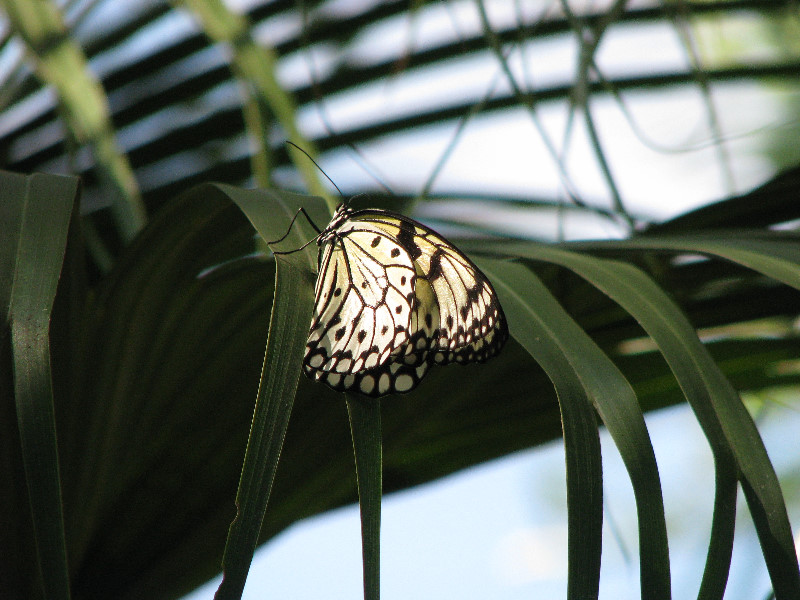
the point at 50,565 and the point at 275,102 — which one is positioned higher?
the point at 275,102

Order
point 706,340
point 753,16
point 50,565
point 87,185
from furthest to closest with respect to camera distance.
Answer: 1. point 87,185
2. point 753,16
3. point 706,340
4. point 50,565

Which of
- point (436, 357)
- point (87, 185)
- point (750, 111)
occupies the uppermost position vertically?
point (750, 111)

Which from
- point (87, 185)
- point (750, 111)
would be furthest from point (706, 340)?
point (750, 111)

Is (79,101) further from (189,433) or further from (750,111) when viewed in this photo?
(750,111)

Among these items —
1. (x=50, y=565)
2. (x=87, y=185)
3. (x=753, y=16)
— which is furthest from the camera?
(x=87, y=185)

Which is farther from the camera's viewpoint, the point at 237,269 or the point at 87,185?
the point at 87,185
